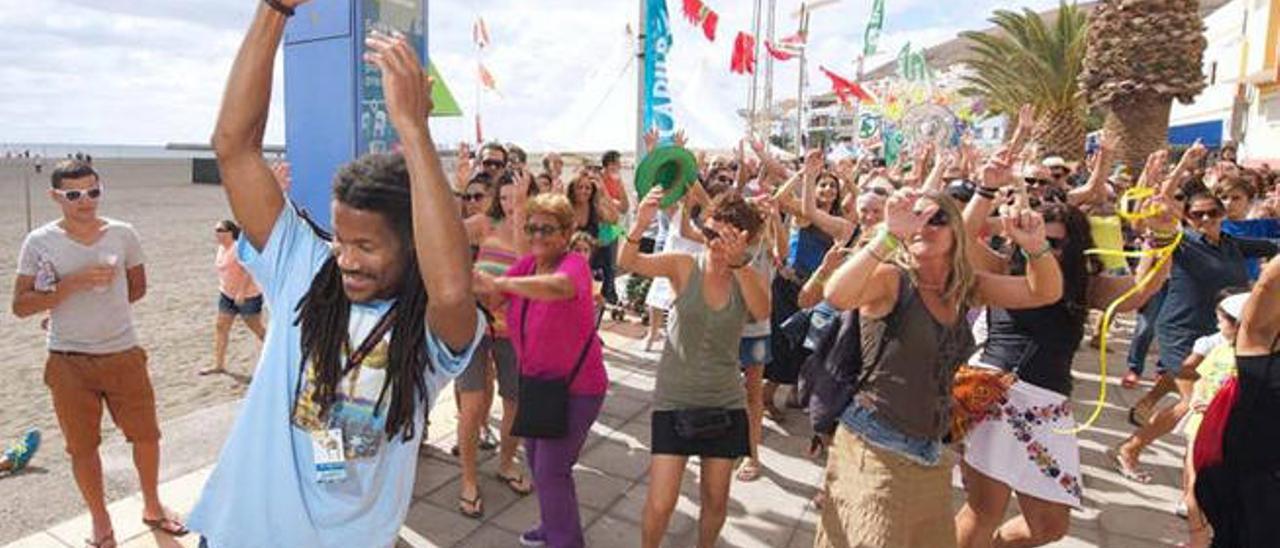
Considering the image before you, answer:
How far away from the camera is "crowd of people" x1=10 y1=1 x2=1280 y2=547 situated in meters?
1.63

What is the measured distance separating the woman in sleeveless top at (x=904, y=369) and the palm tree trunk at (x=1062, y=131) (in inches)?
715

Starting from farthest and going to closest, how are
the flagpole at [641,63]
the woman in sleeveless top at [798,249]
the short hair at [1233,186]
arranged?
the flagpole at [641,63] < the short hair at [1233,186] < the woman in sleeveless top at [798,249]

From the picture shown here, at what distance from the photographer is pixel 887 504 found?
256 centimetres

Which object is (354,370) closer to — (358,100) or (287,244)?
(287,244)

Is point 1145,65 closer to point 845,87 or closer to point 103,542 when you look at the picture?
point 845,87

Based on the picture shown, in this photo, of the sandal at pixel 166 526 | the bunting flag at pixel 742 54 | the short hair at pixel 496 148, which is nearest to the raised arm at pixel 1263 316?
the short hair at pixel 496 148

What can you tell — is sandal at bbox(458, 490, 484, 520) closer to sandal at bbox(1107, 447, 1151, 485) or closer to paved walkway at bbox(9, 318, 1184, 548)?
paved walkway at bbox(9, 318, 1184, 548)

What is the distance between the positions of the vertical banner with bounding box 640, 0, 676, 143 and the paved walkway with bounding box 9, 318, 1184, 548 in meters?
3.58

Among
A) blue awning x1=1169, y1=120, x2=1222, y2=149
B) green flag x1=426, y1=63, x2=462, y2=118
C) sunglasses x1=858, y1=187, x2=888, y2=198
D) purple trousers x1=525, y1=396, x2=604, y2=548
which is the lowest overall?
purple trousers x1=525, y1=396, x2=604, y2=548

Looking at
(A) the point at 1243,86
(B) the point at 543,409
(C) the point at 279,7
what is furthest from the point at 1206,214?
(A) the point at 1243,86

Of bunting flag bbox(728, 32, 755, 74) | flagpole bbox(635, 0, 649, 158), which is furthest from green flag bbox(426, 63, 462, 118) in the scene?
bunting flag bbox(728, 32, 755, 74)

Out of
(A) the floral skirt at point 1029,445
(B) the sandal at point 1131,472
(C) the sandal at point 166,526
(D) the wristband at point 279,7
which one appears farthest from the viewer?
(B) the sandal at point 1131,472

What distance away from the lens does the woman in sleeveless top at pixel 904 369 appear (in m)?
2.57

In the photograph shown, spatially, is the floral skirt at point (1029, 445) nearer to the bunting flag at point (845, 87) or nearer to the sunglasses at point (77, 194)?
the sunglasses at point (77, 194)
